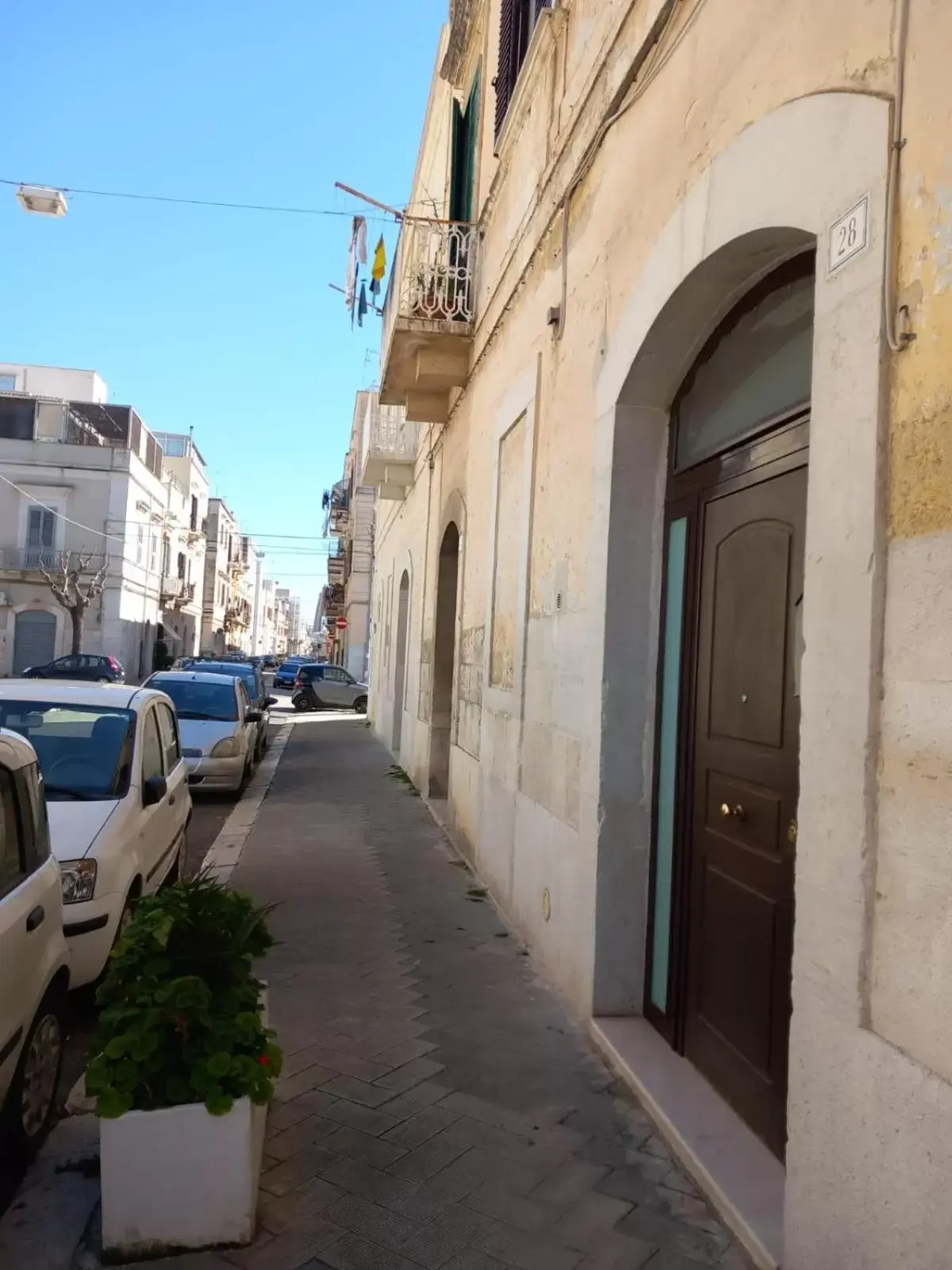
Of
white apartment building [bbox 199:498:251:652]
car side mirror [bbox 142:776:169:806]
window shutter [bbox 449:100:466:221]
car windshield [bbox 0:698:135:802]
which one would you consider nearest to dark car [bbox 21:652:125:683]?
window shutter [bbox 449:100:466:221]

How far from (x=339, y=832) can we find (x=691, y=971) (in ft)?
20.1

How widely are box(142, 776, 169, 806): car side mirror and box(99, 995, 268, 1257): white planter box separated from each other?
2.75 metres

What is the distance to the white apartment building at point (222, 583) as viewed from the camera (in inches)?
2886

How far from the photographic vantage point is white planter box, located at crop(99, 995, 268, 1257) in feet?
8.66

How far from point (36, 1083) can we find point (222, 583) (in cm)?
7756

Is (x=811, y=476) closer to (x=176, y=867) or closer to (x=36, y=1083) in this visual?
(x=36, y=1083)

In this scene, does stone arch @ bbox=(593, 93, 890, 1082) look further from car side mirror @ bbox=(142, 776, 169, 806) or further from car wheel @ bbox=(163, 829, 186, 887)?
car wheel @ bbox=(163, 829, 186, 887)

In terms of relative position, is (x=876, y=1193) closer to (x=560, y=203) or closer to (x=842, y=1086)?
(x=842, y=1086)

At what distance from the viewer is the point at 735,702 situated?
11.5 feet

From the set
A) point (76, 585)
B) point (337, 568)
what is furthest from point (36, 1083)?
point (337, 568)

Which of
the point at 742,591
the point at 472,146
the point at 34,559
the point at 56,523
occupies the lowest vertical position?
the point at 742,591

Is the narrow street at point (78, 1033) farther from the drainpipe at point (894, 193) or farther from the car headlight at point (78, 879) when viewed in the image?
the drainpipe at point (894, 193)

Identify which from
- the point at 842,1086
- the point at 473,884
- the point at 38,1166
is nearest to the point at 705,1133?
the point at 842,1086

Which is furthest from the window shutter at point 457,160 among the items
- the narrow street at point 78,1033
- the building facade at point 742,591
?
the narrow street at point 78,1033
